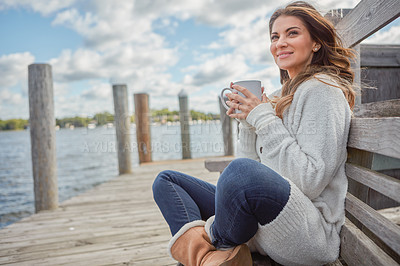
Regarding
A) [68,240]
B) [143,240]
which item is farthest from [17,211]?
[143,240]

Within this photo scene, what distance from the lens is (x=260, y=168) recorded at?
0.94 metres

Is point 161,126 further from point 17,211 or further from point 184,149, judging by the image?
point 17,211

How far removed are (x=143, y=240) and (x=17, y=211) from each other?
431 cm

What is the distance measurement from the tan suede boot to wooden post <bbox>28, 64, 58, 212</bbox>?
2.23 metres

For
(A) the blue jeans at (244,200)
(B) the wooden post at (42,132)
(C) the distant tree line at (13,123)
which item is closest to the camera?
(A) the blue jeans at (244,200)

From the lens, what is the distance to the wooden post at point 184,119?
5523 mm

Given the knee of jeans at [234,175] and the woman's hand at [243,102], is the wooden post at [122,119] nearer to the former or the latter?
the woman's hand at [243,102]

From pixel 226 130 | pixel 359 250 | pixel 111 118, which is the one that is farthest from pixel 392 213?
pixel 111 118

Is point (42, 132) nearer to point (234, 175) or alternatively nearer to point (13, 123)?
point (234, 175)

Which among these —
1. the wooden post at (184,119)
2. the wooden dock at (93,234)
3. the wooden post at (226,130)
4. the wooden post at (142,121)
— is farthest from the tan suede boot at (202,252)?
the wooden post at (184,119)

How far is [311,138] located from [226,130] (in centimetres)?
420

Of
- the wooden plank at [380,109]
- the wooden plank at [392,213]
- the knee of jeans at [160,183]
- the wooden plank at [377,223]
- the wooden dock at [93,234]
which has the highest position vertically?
the wooden plank at [380,109]

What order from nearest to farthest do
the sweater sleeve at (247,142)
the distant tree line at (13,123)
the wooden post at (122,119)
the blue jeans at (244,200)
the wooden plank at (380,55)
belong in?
the blue jeans at (244,200) < the sweater sleeve at (247,142) < the wooden plank at (380,55) < the wooden post at (122,119) < the distant tree line at (13,123)

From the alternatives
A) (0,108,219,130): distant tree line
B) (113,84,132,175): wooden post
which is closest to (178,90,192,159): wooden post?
(0,108,219,130): distant tree line
